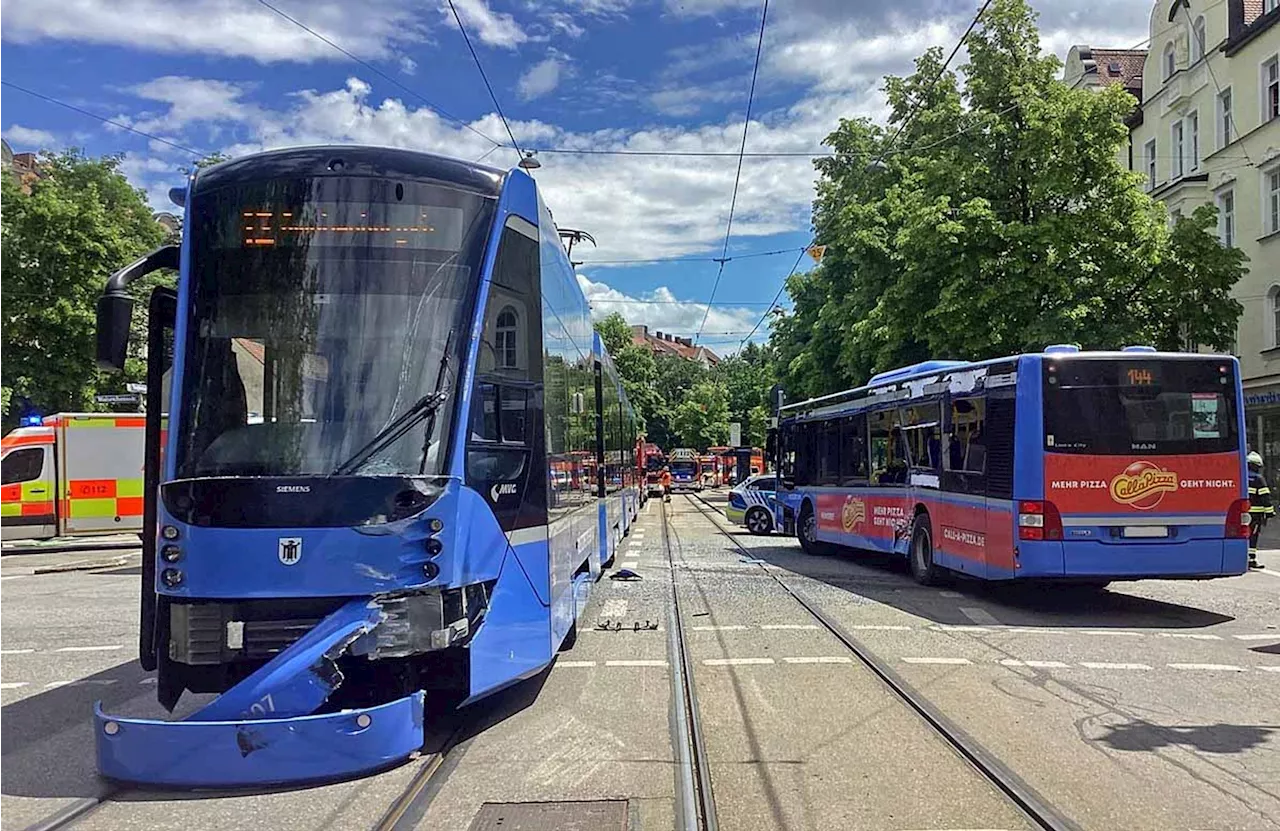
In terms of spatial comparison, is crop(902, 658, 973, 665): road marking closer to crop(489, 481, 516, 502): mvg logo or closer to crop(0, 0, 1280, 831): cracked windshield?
crop(0, 0, 1280, 831): cracked windshield

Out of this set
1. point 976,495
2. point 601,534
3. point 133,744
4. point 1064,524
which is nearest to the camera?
point 133,744

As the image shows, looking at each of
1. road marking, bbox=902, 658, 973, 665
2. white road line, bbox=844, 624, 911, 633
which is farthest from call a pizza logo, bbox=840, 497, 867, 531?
road marking, bbox=902, 658, 973, 665

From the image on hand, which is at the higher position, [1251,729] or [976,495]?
[976,495]

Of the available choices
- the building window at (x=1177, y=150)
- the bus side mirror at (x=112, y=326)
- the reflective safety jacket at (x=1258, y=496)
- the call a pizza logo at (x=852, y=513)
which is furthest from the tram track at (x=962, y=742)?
the building window at (x=1177, y=150)

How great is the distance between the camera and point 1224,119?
31375 millimetres

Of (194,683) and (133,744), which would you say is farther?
(194,683)

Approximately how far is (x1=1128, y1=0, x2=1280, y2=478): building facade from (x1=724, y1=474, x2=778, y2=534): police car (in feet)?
43.5

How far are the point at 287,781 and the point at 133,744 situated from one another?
0.78m

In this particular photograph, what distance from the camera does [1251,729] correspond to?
691cm

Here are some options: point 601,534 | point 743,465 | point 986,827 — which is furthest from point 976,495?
point 743,465

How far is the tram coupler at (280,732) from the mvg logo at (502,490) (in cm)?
107

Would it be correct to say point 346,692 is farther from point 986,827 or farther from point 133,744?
point 986,827

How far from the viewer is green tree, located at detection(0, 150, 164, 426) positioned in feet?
99.0

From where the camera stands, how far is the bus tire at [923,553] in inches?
557
